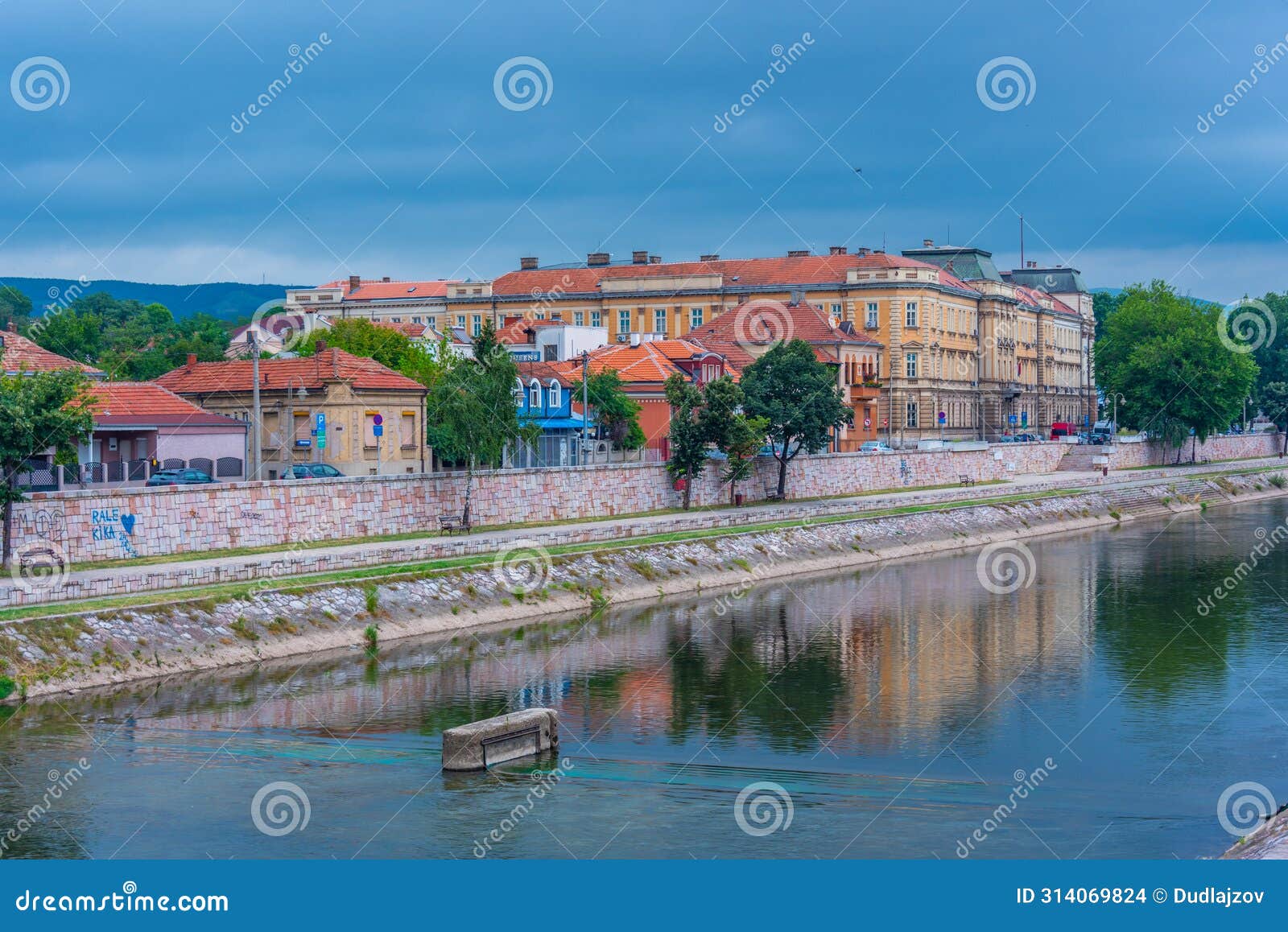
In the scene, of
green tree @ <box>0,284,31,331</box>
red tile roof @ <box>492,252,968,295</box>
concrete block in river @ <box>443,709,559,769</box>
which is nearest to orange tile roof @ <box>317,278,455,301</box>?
red tile roof @ <box>492,252,968,295</box>

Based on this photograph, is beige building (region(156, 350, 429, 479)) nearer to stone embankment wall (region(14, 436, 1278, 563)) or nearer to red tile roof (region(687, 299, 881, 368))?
stone embankment wall (region(14, 436, 1278, 563))

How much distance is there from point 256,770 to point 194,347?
8338 centimetres

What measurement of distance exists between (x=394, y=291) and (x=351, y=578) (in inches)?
3785

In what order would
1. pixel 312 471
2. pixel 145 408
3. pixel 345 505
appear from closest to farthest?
pixel 345 505 < pixel 145 408 < pixel 312 471

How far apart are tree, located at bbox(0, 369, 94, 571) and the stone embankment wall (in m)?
1.77

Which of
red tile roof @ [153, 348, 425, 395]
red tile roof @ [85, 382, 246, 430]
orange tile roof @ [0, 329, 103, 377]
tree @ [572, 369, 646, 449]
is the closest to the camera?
orange tile roof @ [0, 329, 103, 377]

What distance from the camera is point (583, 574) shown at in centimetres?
4784

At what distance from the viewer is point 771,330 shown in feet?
328

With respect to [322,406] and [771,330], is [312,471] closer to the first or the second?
[322,406]

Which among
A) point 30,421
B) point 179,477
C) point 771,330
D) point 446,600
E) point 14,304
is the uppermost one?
point 14,304

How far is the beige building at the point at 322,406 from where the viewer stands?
6056 cm

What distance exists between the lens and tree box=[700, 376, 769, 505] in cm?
6444

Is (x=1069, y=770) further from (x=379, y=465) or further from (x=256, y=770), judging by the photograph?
(x=379, y=465)

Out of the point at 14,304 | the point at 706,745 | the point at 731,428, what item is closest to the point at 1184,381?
the point at 731,428
